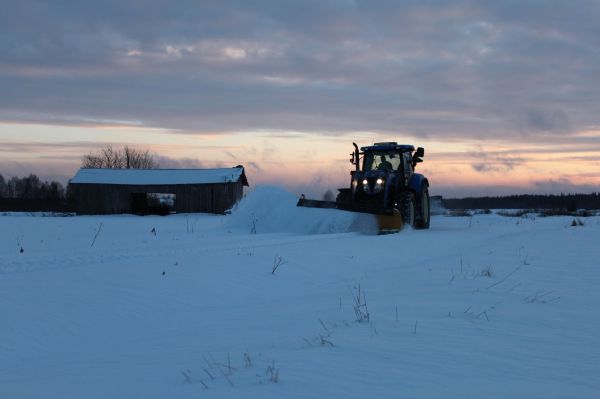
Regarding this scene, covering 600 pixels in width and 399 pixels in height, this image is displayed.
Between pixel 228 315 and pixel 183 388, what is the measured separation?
9.58 ft

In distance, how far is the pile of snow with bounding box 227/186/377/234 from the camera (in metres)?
16.3

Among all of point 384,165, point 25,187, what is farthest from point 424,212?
point 25,187

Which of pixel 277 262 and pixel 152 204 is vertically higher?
pixel 152 204

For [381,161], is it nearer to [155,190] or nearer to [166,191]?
[166,191]

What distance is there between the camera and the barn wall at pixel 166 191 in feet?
137

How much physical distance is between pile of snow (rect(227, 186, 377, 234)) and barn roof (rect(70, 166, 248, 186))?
76.0 ft

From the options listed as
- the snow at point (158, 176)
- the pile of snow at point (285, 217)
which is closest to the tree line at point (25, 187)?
the snow at point (158, 176)

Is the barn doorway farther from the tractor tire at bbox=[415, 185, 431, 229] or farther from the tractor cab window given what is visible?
the tractor cab window

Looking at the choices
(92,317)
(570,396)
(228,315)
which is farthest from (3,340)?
(570,396)

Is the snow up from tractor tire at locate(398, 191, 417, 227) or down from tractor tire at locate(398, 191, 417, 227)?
up

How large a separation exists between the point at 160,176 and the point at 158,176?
0.16m

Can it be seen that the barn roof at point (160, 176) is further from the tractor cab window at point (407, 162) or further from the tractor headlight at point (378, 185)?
the tractor headlight at point (378, 185)

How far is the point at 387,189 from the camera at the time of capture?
56.5 ft

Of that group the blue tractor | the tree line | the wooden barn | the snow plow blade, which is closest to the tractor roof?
the blue tractor
